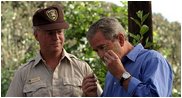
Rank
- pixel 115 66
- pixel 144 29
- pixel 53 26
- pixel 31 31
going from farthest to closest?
pixel 31 31 < pixel 144 29 < pixel 53 26 < pixel 115 66

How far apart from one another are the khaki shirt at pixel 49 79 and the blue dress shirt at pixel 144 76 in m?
0.32

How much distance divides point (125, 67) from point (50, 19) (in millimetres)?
783

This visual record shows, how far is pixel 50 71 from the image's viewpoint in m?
3.23

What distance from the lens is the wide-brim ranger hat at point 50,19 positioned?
10.8 ft

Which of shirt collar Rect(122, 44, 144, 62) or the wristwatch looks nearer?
the wristwatch

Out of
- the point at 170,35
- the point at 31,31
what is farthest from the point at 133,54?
the point at 170,35

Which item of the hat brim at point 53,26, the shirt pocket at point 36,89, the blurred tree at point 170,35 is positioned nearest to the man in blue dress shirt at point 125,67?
the shirt pocket at point 36,89

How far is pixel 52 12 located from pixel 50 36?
0.24 metres

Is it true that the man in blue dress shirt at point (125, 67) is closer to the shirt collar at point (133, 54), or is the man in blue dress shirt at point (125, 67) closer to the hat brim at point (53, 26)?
the shirt collar at point (133, 54)

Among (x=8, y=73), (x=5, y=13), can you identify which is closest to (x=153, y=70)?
(x=8, y=73)

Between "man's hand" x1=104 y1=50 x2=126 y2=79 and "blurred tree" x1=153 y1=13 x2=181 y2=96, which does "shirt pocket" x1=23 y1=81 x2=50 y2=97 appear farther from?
"blurred tree" x1=153 y1=13 x2=181 y2=96

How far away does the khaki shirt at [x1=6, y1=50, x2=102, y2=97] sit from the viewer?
315 centimetres

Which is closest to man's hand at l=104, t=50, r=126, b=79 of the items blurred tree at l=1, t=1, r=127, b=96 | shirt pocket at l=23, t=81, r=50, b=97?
shirt pocket at l=23, t=81, r=50, b=97

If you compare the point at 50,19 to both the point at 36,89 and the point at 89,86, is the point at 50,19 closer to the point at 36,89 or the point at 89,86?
the point at 36,89
